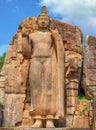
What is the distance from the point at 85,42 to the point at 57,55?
1.49 meters

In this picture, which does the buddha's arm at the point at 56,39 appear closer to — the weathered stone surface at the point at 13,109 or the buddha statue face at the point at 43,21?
the buddha statue face at the point at 43,21

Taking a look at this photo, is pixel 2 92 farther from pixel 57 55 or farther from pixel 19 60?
pixel 57 55

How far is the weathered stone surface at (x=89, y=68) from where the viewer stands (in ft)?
34.3

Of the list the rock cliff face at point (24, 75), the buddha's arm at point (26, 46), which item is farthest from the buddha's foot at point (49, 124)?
the buddha's arm at point (26, 46)

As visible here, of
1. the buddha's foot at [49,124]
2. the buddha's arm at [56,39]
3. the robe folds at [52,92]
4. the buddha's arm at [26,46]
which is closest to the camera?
the buddha's foot at [49,124]

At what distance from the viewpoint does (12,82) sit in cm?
1033

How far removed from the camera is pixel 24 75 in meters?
10.2

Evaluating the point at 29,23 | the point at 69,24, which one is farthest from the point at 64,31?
the point at 29,23

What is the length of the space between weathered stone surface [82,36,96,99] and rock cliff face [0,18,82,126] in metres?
0.21

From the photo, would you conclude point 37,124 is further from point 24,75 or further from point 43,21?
point 43,21

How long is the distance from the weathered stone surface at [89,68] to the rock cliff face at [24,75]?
21 centimetres

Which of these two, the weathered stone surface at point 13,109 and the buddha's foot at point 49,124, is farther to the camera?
the weathered stone surface at point 13,109

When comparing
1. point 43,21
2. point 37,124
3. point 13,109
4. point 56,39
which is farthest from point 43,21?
point 37,124

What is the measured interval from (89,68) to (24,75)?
1.98 metres
